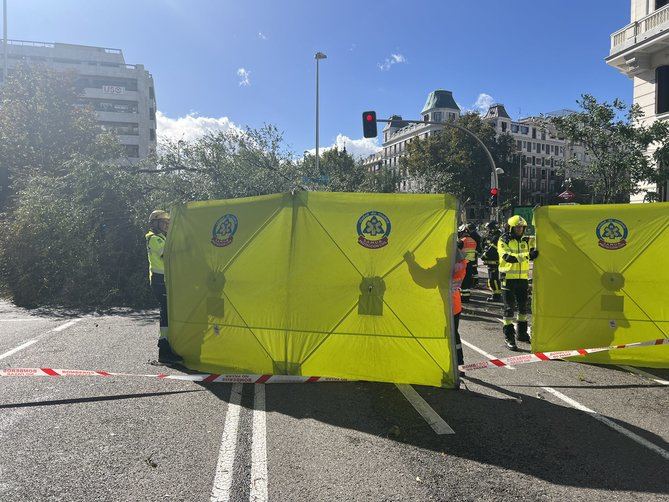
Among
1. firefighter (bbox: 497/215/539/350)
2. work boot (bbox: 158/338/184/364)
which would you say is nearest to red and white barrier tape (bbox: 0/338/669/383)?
work boot (bbox: 158/338/184/364)

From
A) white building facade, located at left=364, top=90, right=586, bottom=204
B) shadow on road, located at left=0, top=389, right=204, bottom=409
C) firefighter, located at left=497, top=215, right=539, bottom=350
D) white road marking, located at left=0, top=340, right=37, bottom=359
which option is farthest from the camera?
white building facade, located at left=364, top=90, right=586, bottom=204

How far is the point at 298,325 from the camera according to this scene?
17.0 feet

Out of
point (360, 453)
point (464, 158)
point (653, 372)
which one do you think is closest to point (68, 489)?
point (360, 453)

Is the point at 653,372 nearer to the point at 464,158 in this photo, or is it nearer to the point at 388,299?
the point at 388,299

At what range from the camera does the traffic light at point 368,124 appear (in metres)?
18.3

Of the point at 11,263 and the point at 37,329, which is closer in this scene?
the point at 37,329

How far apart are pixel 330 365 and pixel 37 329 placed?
23.0 feet

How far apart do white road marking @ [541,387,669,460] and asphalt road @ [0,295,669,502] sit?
0.06 feet

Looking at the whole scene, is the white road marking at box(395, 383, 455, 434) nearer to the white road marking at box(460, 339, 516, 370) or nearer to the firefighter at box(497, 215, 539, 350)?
the white road marking at box(460, 339, 516, 370)

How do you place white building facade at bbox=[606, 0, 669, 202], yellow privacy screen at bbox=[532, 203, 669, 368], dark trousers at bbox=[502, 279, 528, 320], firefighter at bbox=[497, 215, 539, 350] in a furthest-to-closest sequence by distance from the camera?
white building facade at bbox=[606, 0, 669, 202] < dark trousers at bbox=[502, 279, 528, 320] < firefighter at bbox=[497, 215, 539, 350] < yellow privacy screen at bbox=[532, 203, 669, 368]

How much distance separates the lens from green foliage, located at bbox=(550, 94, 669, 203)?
14484 mm

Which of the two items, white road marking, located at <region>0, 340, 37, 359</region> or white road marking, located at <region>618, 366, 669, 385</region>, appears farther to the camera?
white road marking, located at <region>0, 340, 37, 359</region>

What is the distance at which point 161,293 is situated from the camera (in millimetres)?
6395

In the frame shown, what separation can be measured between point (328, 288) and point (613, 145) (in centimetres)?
1396
